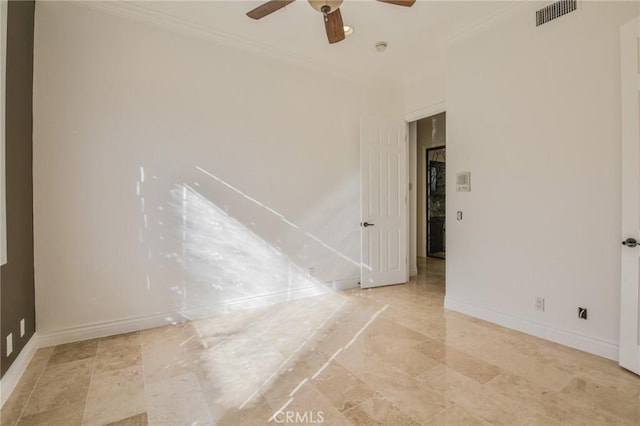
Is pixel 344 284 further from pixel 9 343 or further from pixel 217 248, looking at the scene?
pixel 9 343

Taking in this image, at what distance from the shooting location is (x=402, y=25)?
321 centimetres

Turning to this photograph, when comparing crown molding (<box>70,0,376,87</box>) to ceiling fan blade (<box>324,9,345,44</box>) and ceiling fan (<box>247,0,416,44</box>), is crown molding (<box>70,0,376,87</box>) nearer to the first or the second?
ceiling fan (<box>247,0,416,44</box>)

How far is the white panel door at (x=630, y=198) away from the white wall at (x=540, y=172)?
0.42 feet

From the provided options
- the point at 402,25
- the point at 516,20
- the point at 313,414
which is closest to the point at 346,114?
the point at 402,25

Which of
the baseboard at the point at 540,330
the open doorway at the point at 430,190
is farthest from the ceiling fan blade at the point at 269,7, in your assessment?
the open doorway at the point at 430,190

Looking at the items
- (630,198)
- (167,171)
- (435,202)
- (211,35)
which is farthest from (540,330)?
(435,202)

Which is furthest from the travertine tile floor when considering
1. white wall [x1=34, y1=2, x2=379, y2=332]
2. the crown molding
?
the crown molding

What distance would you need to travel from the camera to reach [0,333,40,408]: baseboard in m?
1.95

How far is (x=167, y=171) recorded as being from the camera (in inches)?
124

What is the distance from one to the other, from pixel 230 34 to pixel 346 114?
1.76 meters

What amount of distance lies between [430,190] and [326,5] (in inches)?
217

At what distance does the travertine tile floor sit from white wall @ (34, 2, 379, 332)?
53 cm

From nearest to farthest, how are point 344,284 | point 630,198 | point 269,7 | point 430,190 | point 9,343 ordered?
1. point 9,343
2. point 630,198
3. point 269,7
4. point 344,284
5. point 430,190

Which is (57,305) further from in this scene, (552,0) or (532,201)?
(552,0)
